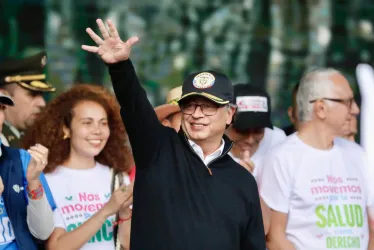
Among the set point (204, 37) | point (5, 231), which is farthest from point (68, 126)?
point (204, 37)

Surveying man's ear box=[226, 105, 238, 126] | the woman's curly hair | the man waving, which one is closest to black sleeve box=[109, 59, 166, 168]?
the man waving

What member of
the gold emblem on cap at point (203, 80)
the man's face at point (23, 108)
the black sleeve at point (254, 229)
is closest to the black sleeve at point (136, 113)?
the gold emblem on cap at point (203, 80)

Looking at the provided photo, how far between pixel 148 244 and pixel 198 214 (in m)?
0.26

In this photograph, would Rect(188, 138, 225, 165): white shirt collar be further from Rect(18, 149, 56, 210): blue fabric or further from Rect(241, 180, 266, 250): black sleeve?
Rect(18, 149, 56, 210): blue fabric

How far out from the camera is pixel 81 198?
5.98 meters

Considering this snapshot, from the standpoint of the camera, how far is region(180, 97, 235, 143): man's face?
502 cm

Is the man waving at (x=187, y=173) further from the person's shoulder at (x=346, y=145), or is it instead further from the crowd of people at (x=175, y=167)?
the person's shoulder at (x=346, y=145)

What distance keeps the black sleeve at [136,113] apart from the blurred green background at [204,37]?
3791mm

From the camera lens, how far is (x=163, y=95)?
29.1 feet

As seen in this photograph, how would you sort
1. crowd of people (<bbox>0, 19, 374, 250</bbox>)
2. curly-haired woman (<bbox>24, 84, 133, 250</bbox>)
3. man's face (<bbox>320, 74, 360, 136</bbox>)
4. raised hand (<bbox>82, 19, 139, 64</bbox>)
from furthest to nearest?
1. man's face (<bbox>320, 74, 360, 136</bbox>)
2. curly-haired woman (<bbox>24, 84, 133, 250</bbox>)
3. crowd of people (<bbox>0, 19, 374, 250</bbox>)
4. raised hand (<bbox>82, 19, 139, 64</bbox>)

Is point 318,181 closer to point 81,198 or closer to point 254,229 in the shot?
point 254,229

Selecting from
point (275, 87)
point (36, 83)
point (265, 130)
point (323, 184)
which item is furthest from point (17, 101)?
point (275, 87)

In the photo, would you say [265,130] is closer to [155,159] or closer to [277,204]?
[277,204]

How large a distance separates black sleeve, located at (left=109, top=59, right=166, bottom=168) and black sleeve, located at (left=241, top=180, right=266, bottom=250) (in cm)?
53
